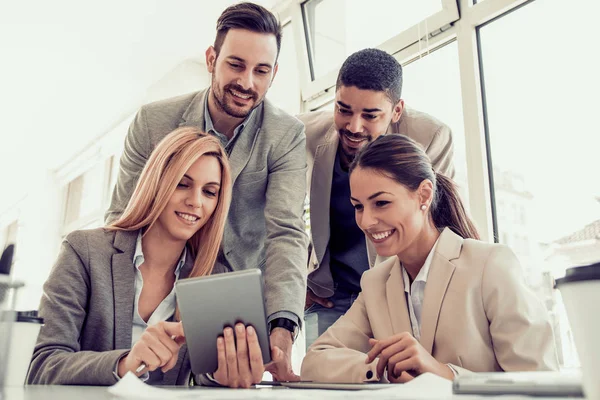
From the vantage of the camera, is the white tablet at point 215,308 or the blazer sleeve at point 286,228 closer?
the white tablet at point 215,308

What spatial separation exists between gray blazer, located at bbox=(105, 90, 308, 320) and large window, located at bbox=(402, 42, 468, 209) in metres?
0.90

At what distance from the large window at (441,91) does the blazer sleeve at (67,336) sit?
1.65 meters

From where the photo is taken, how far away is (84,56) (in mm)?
4645

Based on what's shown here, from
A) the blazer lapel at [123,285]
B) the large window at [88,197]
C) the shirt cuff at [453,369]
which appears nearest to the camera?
the shirt cuff at [453,369]

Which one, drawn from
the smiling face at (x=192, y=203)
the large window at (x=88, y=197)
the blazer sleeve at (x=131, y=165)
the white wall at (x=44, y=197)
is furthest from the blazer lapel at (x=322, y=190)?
the large window at (x=88, y=197)

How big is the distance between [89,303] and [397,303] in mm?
784

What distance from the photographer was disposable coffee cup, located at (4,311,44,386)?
846mm

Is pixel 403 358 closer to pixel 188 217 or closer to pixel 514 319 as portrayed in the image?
pixel 514 319

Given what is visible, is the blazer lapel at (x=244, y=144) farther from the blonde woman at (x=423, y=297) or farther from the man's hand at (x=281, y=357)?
the man's hand at (x=281, y=357)

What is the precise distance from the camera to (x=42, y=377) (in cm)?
125

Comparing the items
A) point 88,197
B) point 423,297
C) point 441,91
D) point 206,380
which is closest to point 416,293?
point 423,297

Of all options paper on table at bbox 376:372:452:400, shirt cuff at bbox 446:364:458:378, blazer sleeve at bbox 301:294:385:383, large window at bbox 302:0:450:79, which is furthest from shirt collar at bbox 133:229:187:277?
large window at bbox 302:0:450:79

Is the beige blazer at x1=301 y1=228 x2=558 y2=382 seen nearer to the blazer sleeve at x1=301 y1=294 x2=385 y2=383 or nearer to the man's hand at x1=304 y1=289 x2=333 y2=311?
the blazer sleeve at x1=301 y1=294 x2=385 y2=383

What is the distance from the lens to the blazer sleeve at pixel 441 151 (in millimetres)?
2021
